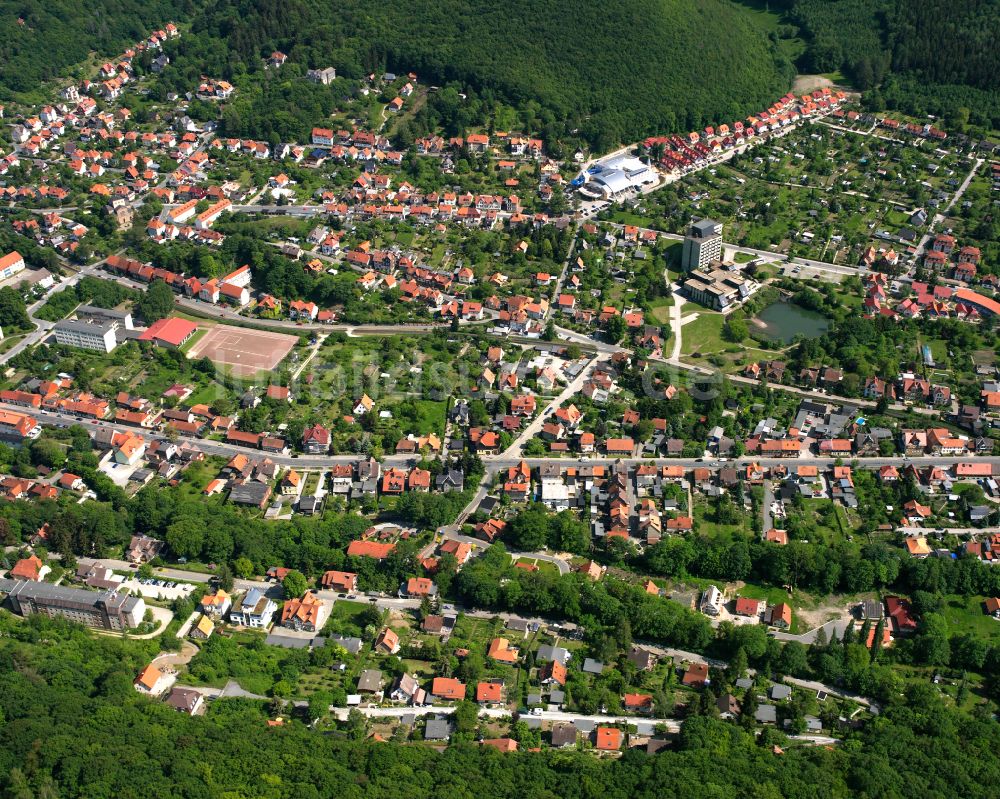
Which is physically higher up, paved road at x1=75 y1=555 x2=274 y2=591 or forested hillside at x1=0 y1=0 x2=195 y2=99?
forested hillside at x1=0 y1=0 x2=195 y2=99

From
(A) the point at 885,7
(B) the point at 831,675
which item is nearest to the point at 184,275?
(B) the point at 831,675

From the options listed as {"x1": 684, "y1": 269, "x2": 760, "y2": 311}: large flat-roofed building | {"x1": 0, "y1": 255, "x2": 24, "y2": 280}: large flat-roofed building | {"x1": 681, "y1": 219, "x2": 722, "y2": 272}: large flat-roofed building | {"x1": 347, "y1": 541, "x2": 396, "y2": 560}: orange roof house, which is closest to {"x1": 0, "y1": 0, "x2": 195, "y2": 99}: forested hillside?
{"x1": 0, "y1": 255, "x2": 24, "y2": 280}: large flat-roofed building

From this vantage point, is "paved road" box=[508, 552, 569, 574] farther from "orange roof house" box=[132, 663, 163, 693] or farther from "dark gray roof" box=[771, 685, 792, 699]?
"orange roof house" box=[132, 663, 163, 693]

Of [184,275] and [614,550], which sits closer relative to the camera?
[614,550]

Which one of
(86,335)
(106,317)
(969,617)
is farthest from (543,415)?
(106,317)

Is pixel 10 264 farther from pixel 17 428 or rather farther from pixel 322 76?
pixel 322 76

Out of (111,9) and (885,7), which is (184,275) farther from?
(885,7)

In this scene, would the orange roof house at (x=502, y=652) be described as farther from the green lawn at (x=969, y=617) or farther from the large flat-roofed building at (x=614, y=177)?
the large flat-roofed building at (x=614, y=177)
